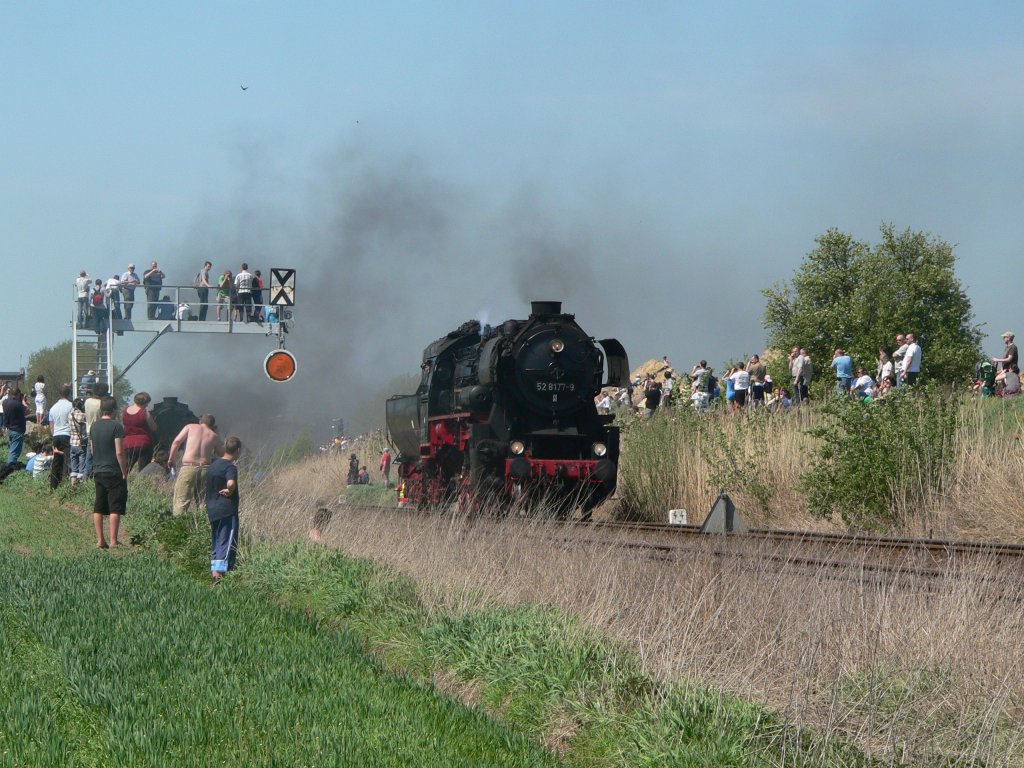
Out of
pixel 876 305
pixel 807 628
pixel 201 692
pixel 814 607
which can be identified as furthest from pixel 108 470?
pixel 876 305

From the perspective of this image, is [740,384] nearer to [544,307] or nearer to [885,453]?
[544,307]

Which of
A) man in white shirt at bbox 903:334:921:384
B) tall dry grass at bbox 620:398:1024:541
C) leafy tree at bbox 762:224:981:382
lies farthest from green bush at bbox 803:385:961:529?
leafy tree at bbox 762:224:981:382

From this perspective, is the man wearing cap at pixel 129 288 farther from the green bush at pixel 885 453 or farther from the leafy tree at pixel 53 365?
the leafy tree at pixel 53 365

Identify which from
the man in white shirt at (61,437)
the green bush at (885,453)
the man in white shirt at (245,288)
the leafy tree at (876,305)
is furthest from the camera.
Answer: the leafy tree at (876,305)

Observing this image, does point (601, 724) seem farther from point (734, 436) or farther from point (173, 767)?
point (734, 436)

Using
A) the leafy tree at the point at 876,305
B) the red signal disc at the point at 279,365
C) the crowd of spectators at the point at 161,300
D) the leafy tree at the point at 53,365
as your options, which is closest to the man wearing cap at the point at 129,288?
the crowd of spectators at the point at 161,300

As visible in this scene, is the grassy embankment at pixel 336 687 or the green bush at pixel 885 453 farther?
the green bush at pixel 885 453

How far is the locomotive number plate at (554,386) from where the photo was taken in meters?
21.0

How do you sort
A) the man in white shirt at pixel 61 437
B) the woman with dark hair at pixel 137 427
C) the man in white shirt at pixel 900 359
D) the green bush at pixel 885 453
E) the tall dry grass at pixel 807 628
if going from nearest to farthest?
the tall dry grass at pixel 807 628 → the green bush at pixel 885 453 → the woman with dark hair at pixel 137 427 → the man in white shirt at pixel 61 437 → the man in white shirt at pixel 900 359

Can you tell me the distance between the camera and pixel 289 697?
7.45 m

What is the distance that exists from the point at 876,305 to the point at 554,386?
61.8 meters

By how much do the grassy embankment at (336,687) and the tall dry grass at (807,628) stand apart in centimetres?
43

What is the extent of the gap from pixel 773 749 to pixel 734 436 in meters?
15.2

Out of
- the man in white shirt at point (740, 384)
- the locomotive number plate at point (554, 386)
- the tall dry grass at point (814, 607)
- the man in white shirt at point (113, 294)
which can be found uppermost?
the man in white shirt at point (113, 294)
